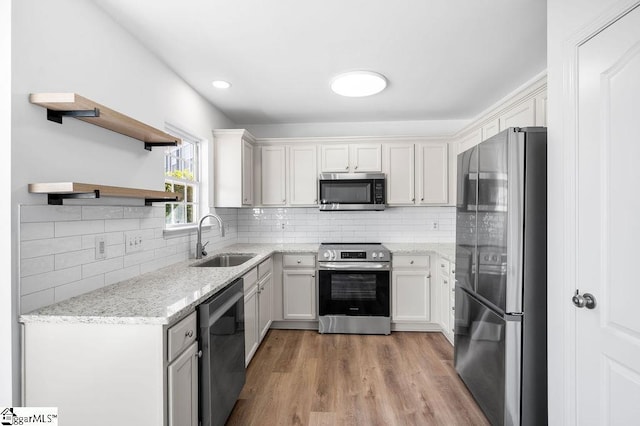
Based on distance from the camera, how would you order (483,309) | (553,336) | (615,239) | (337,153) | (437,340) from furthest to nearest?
1. (337,153)
2. (437,340)
3. (483,309)
4. (553,336)
5. (615,239)

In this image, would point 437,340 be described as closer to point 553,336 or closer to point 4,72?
point 553,336

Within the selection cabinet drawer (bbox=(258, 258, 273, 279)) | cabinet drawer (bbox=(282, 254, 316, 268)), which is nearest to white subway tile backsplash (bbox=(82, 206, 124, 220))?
cabinet drawer (bbox=(258, 258, 273, 279))

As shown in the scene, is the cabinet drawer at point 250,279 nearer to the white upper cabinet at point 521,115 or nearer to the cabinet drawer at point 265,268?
the cabinet drawer at point 265,268

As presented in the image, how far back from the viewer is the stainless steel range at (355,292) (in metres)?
3.35

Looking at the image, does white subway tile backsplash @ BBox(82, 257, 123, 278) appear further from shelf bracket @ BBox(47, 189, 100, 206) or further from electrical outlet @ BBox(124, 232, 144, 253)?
shelf bracket @ BBox(47, 189, 100, 206)

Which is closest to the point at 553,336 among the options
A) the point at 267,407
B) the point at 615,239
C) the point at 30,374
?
the point at 615,239

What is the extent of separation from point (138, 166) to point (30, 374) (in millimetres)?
1250

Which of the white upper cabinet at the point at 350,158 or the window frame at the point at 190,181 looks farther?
the white upper cabinet at the point at 350,158

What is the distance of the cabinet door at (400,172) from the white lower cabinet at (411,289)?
Result: 74 centimetres

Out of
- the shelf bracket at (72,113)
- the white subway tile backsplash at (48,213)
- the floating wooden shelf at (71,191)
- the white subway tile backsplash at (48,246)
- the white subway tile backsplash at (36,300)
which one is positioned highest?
the shelf bracket at (72,113)

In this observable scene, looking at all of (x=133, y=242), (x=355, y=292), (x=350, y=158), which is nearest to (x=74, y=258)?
(x=133, y=242)

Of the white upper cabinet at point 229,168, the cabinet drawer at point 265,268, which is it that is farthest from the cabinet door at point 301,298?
the white upper cabinet at point 229,168

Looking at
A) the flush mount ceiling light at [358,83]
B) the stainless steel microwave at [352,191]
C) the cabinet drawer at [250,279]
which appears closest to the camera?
the cabinet drawer at [250,279]

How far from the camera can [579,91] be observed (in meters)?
1.38
